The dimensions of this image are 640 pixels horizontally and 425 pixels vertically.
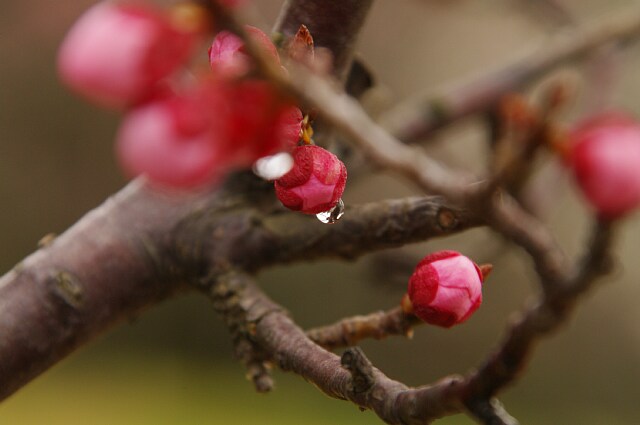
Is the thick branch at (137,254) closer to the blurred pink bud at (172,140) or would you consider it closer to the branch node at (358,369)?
the branch node at (358,369)

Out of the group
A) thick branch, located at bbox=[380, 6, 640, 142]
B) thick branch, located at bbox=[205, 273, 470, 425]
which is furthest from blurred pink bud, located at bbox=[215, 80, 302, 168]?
thick branch, located at bbox=[380, 6, 640, 142]

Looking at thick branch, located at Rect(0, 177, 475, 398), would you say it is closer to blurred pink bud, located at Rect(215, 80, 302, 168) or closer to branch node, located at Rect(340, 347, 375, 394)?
branch node, located at Rect(340, 347, 375, 394)

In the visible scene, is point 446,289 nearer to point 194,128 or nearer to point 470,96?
point 194,128

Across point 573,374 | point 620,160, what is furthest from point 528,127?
point 573,374

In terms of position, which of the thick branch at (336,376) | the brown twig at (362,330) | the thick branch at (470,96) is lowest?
the thick branch at (470,96)

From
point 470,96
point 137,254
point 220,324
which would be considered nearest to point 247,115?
point 137,254

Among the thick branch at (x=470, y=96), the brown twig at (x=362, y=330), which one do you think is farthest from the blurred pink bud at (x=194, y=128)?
the thick branch at (x=470, y=96)
